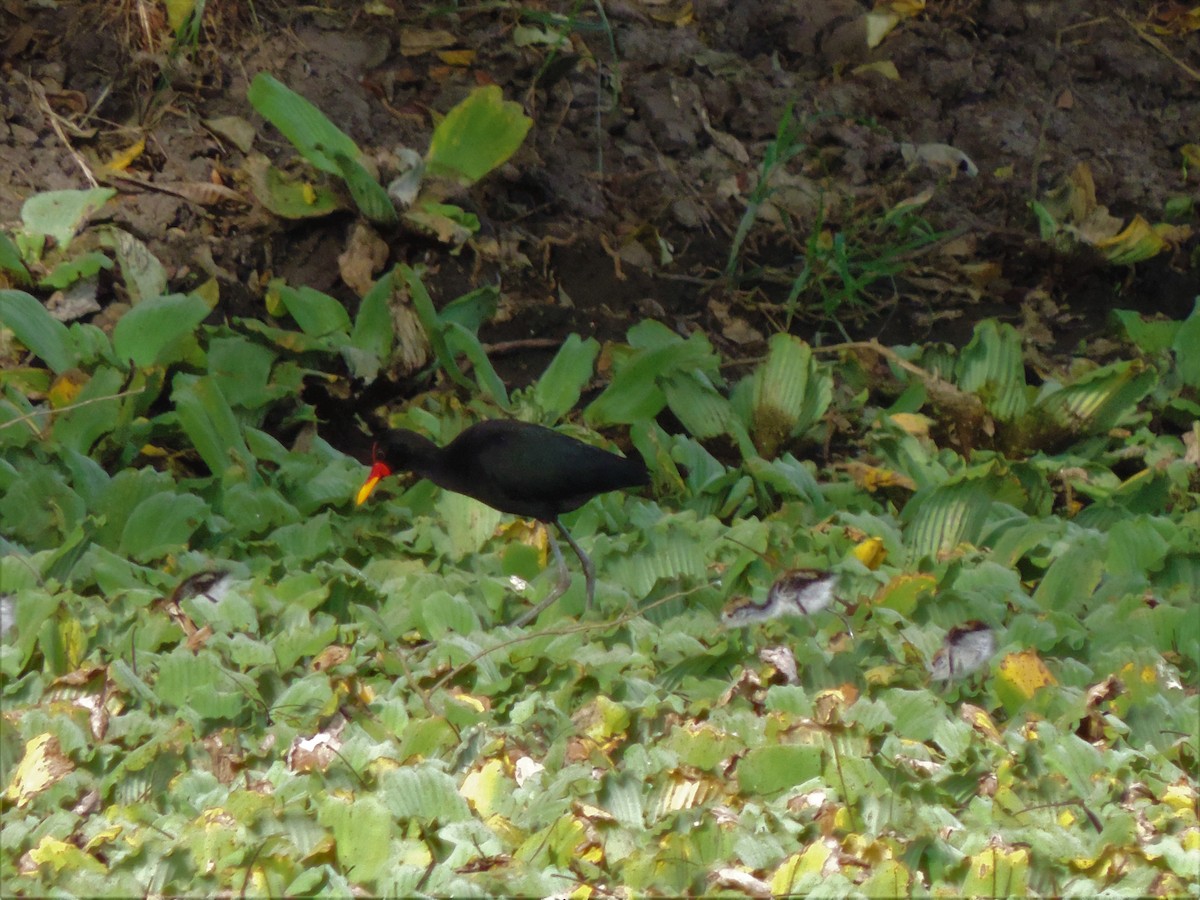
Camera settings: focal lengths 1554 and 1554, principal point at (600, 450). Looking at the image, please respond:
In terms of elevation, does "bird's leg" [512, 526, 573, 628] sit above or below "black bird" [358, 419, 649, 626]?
below

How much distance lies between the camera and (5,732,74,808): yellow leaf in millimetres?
2469

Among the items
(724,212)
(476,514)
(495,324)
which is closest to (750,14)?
(724,212)

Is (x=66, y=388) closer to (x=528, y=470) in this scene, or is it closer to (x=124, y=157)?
(x=124, y=157)

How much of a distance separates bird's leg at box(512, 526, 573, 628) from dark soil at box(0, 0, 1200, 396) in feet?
4.07

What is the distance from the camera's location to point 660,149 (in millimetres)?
5543

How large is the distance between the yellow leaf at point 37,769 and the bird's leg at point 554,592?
1.07 meters

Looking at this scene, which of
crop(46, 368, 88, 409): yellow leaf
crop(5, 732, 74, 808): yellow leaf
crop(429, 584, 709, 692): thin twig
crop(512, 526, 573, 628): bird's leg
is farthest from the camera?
crop(46, 368, 88, 409): yellow leaf

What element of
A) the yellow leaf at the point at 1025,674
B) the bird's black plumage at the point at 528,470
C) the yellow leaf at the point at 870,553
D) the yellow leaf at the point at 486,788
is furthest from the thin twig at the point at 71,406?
the yellow leaf at the point at 1025,674

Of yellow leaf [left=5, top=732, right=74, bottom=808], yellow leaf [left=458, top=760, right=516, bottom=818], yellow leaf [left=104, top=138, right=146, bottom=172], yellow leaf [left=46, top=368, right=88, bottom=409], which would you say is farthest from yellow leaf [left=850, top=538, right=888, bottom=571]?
yellow leaf [left=104, top=138, right=146, bottom=172]

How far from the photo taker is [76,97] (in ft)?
16.6

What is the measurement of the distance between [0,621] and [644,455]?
178 centimetres

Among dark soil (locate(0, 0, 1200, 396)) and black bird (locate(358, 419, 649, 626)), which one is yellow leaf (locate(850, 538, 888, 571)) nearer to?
black bird (locate(358, 419, 649, 626))

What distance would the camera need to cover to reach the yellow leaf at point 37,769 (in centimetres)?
247

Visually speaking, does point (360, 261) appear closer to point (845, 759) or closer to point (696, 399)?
point (696, 399)
